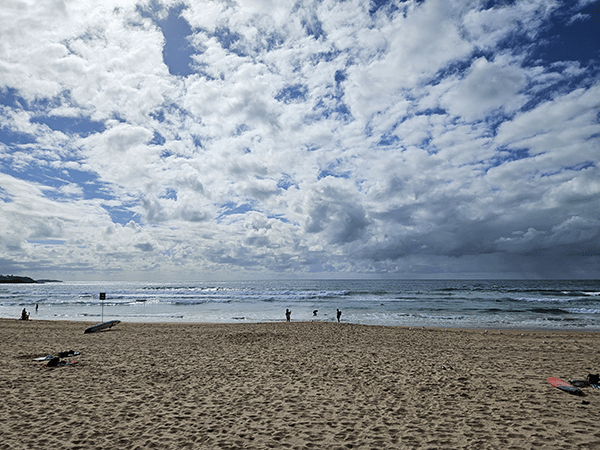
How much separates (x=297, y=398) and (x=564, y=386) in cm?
650

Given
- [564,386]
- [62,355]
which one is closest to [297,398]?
[564,386]

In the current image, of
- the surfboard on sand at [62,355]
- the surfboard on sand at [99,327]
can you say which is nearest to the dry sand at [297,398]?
the surfboard on sand at [62,355]

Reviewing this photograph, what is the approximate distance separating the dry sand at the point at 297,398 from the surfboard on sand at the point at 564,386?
20 cm

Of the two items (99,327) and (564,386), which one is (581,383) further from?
(99,327)

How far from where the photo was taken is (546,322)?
2575 cm

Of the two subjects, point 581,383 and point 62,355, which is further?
point 62,355

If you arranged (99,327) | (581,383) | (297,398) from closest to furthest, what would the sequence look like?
(297,398), (581,383), (99,327)

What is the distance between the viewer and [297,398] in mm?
7781

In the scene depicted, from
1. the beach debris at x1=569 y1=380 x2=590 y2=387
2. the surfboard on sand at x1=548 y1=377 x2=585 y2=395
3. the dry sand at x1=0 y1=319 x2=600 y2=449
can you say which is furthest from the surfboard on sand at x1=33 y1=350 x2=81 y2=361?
the beach debris at x1=569 y1=380 x2=590 y2=387

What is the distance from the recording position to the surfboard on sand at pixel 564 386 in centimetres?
777

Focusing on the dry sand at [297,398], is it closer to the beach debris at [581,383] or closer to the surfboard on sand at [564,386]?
the surfboard on sand at [564,386]

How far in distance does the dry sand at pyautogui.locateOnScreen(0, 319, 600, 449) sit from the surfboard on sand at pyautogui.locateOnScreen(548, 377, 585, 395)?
0.66 feet

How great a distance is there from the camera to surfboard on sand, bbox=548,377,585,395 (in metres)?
7.77

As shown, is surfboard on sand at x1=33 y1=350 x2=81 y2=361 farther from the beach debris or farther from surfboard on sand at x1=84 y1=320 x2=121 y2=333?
the beach debris
